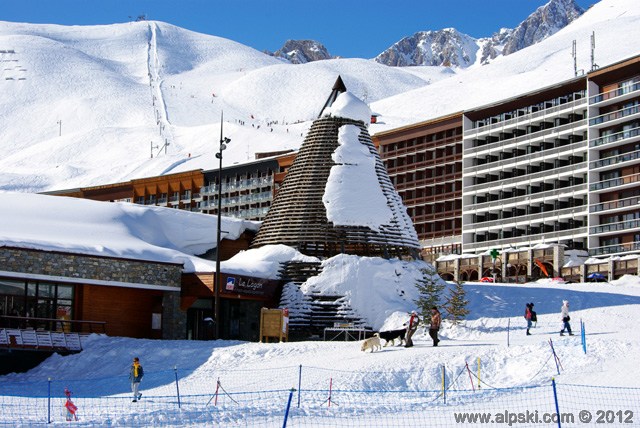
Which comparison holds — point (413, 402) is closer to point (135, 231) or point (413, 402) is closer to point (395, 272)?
point (395, 272)

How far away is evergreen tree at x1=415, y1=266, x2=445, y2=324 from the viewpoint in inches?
1580

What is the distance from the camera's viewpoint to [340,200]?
46.3 meters

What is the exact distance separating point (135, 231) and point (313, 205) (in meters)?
8.62

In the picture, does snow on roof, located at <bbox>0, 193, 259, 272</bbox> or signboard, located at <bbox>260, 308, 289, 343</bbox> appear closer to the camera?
signboard, located at <bbox>260, 308, 289, 343</bbox>

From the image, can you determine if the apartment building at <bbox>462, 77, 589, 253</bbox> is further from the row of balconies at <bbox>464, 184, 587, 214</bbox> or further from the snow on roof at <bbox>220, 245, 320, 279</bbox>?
the snow on roof at <bbox>220, 245, 320, 279</bbox>

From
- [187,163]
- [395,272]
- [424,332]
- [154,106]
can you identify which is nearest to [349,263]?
[395,272]

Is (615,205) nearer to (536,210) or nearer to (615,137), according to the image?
(615,137)

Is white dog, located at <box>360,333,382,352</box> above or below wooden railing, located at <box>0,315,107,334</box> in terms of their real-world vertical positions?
below

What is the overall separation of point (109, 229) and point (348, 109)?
11720 millimetres

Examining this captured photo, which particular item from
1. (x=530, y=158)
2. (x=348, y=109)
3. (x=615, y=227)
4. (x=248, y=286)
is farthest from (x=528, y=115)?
(x=248, y=286)

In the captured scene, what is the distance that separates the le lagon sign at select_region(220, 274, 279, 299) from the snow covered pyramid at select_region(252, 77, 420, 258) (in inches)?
87.3

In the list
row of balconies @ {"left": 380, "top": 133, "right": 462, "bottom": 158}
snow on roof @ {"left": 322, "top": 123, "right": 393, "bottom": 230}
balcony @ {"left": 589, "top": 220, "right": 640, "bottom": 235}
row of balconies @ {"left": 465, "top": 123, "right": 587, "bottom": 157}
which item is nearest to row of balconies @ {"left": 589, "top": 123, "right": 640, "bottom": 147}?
row of balconies @ {"left": 465, "top": 123, "right": 587, "bottom": 157}

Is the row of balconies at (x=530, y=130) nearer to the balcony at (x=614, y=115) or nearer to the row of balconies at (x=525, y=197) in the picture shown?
the balcony at (x=614, y=115)

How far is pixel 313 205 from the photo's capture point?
46781 mm
